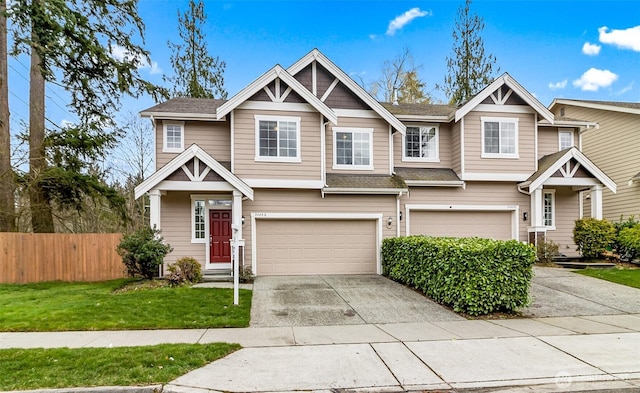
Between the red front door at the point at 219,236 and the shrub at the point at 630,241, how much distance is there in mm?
13931

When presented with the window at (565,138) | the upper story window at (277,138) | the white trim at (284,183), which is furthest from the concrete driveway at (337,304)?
the window at (565,138)

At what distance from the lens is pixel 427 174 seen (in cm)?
1393

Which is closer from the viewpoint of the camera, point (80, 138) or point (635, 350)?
point (635, 350)

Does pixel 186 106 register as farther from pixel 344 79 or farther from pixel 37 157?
pixel 344 79

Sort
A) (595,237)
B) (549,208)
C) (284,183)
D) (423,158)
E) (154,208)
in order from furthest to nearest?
(549,208) → (423,158) → (595,237) → (284,183) → (154,208)

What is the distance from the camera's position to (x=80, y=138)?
43.6 feet

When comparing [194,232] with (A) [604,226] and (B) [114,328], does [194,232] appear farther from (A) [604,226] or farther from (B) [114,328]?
(A) [604,226]

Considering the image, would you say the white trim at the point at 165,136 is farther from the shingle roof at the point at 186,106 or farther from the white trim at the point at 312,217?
the white trim at the point at 312,217

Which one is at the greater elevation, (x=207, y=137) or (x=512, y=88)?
(x=512, y=88)

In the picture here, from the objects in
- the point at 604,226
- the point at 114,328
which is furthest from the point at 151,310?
the point at 604,226

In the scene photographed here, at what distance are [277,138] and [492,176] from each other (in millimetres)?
8227

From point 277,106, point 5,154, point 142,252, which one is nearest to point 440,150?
point 277,106

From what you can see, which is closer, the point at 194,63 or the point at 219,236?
the point at 219,236

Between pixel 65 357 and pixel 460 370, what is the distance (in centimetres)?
532
